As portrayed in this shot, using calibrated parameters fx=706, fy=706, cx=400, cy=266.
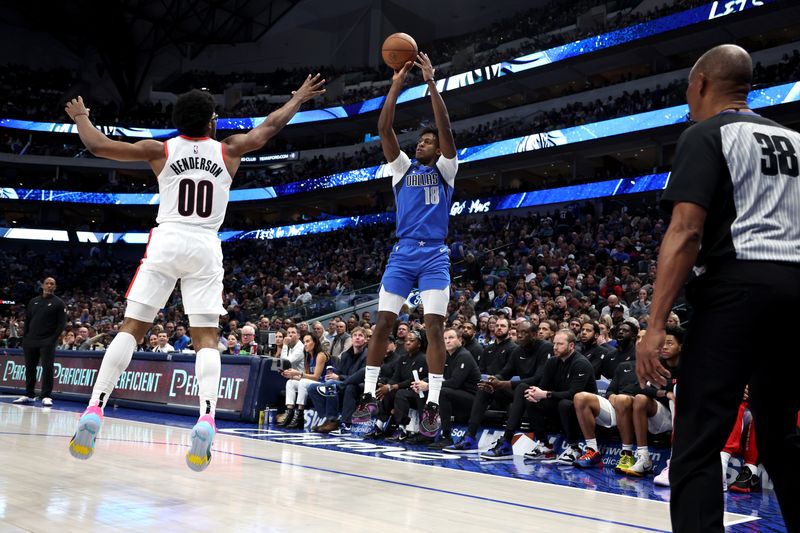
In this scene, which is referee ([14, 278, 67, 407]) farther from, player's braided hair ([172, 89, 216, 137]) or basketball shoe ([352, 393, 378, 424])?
player's braided hair ([172, 89, 216, 137])

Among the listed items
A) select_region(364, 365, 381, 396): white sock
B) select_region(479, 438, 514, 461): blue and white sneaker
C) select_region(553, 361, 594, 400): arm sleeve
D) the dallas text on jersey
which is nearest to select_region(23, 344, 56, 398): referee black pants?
select_region(364, 365, 381, 396): white sock

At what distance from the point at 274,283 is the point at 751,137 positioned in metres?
24.3

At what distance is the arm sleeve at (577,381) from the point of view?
6746 millimetres

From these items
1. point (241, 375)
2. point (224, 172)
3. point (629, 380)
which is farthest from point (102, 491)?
point (241, 375)

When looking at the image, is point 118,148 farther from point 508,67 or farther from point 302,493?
point 508,67

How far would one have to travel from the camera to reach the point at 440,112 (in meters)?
5.52

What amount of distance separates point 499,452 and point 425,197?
8.60 feet

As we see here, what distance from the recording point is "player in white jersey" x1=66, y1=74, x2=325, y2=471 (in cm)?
408

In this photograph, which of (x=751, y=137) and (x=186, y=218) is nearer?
(x=751, y=137)

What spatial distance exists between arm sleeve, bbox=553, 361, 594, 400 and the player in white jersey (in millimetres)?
3740

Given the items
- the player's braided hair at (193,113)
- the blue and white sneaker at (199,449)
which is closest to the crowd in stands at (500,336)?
the blue and white sneaker at (199,449)

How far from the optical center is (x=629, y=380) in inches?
258

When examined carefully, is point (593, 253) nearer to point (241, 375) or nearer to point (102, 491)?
point (241, 375)

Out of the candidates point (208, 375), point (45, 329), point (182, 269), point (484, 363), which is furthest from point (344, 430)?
point (45, 329)
